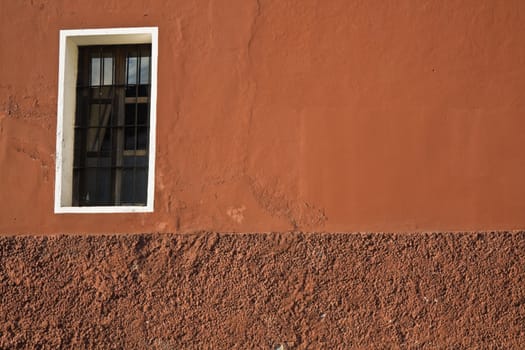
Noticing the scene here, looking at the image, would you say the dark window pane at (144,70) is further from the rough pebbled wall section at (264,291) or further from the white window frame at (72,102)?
the rough pebbled wall section at (264,291)

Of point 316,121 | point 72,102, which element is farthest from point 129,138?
point 316,121

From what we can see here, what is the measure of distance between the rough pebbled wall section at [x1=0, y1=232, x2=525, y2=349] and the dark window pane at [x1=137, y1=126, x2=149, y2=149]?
0.68 m

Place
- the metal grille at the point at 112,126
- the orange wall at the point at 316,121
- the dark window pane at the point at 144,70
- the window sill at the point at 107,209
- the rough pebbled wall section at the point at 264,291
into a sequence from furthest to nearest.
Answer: the dark window pane at the point at 144,70 → the metal grille at the point at 112,126 → the window sill at the point at 107,209 → the orange wall at the point at 316,121 → the rough pebbled wall section at the point at 264,291

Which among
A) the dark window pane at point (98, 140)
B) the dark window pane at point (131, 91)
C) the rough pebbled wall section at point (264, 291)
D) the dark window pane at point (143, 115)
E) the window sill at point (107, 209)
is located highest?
the dark window pane at point (131, 91)

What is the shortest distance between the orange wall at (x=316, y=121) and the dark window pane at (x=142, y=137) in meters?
0.24

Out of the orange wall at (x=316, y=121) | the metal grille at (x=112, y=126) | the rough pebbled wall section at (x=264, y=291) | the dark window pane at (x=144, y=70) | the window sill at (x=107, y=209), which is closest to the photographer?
the rough pebbled wall section at (x=264, y=291)

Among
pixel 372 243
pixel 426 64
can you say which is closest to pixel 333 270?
pixel 372 243

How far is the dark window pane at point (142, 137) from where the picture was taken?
681 centimetres

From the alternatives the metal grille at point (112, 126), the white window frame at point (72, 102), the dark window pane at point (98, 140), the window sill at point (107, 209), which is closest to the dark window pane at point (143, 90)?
the metal grille at point (112, 126)

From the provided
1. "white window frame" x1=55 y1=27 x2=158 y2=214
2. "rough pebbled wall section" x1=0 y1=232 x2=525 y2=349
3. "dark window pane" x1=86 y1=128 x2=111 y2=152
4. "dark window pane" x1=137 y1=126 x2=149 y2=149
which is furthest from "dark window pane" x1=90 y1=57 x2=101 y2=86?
"rough pebbled wall section" x1=0 y1=232 x2=525 y2=349

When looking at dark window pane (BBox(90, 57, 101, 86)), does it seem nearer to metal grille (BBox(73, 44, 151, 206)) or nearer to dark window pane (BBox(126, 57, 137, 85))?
metal grille (BBox(73, 44, 151, 206))

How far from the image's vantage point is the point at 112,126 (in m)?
6.89

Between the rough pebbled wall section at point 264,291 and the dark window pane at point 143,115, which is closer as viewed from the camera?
the rough pebbled wall section at point 264,291

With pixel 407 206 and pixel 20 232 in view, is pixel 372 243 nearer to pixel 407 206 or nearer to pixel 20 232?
pixel 407 206
